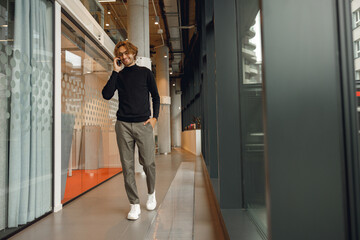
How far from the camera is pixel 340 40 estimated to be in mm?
845

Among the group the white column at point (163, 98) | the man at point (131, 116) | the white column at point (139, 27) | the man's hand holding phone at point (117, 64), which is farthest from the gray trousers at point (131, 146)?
the white column at point (163, 98)

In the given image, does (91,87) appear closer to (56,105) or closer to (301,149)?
(56,105)

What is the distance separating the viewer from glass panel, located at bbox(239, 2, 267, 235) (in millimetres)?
1501

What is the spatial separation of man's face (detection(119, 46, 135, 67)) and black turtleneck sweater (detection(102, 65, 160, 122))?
0.05 metres

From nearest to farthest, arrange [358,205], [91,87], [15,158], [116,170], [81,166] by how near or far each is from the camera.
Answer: [358,205] → [15,158] → [81,166] → [91,87] → [116,170]

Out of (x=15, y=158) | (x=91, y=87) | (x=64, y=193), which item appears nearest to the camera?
(x=15, y=158)

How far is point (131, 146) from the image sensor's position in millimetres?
2541

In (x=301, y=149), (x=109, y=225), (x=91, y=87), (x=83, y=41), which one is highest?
(x=83, y=41)

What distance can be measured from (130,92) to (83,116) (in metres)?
1.61

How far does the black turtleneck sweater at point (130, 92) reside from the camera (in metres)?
2.46

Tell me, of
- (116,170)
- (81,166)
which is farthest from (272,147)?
(116,170)

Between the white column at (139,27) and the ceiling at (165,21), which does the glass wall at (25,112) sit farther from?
the white column at (139,27)

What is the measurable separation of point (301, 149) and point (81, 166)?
10.9 feet

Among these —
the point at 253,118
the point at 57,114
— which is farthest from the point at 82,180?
the point at 253,118
